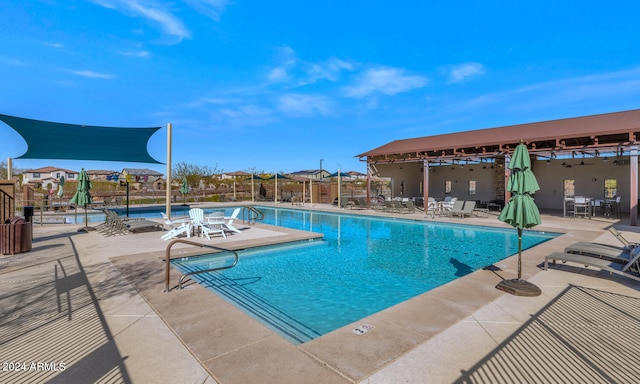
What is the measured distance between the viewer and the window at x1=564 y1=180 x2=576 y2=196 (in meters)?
16.8

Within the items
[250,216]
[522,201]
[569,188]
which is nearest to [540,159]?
[569,188]

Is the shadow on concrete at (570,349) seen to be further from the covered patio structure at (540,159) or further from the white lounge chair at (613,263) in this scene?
the covered patio structure at (540,159)

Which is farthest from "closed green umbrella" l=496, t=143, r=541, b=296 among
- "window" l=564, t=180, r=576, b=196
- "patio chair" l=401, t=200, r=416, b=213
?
"window" l=564, t=180, r=576, b=196

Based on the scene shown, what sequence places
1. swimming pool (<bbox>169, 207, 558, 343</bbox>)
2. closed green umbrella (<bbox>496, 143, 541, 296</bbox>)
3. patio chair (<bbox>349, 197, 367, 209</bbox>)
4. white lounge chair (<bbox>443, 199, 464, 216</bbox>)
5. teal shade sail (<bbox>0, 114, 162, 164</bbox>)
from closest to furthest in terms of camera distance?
closed green umbrella (<bbox>496, 143, 541, 296</bbox>) → swimming pool (<bbox>169, 207, 558, 343</bbox>) → teal shade sail (<bbox>0, 114, 162, 164</bbox>) → white lounge chair (<bbox>443, 199, 464, 216</bbox>) → patio chair (<bbox>349, 197, 367, 209</bbox>)

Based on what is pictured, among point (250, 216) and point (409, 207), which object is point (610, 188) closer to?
point (409, 207)

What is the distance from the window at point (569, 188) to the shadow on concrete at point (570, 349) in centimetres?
1621

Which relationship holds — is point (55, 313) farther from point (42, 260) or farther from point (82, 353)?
point (42, 260)

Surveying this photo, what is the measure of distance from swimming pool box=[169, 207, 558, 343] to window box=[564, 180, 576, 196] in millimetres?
9209

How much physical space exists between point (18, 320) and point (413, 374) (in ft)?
13.5

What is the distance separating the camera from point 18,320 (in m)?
3.40

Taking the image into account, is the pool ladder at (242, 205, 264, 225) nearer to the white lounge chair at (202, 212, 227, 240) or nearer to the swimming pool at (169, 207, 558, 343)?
the white lounge chair at (202, 212, 227, 240)

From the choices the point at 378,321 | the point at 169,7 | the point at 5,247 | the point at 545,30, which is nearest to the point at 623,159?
the point at 545,30

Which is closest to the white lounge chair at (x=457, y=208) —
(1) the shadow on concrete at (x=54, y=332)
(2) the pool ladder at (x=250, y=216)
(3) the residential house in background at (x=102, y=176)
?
(2) the pool ladder at (x=250, y=216)

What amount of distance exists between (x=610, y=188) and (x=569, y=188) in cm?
164
